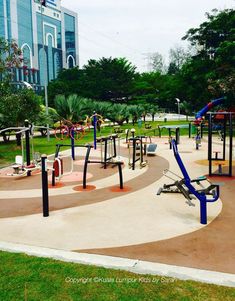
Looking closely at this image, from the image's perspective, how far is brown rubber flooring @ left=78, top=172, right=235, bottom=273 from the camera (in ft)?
16.3

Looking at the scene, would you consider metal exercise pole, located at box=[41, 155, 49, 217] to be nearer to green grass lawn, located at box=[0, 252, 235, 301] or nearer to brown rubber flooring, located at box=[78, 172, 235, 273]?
brown rubber flooring, located at box=[78, 172, 235, 273]

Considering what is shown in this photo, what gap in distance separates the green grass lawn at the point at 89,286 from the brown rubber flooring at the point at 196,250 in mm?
639

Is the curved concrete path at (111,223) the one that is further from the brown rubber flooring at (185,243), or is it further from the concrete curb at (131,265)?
the concrete curb at (131,265)

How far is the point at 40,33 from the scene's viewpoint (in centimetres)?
9038

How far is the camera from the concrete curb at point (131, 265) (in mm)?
4453

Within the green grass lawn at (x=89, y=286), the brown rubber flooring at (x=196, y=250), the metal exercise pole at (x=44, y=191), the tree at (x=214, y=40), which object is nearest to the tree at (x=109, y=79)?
the tree at (x=214, y=40)

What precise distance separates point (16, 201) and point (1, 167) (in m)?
5.15

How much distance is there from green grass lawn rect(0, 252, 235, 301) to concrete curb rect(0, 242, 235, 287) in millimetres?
139

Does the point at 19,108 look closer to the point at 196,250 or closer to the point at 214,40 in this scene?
the point at 196,250

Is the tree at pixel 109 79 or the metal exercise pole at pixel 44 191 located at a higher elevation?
the tree at pixel 109 79

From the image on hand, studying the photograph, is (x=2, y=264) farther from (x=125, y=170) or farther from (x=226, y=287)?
(x=125, y=170)

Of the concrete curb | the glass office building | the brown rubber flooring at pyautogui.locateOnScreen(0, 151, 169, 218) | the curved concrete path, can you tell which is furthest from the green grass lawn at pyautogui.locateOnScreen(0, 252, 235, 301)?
the glass office building

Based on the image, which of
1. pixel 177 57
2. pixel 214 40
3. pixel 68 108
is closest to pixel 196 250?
pixel 68 108

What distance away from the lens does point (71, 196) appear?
8.90 metres
